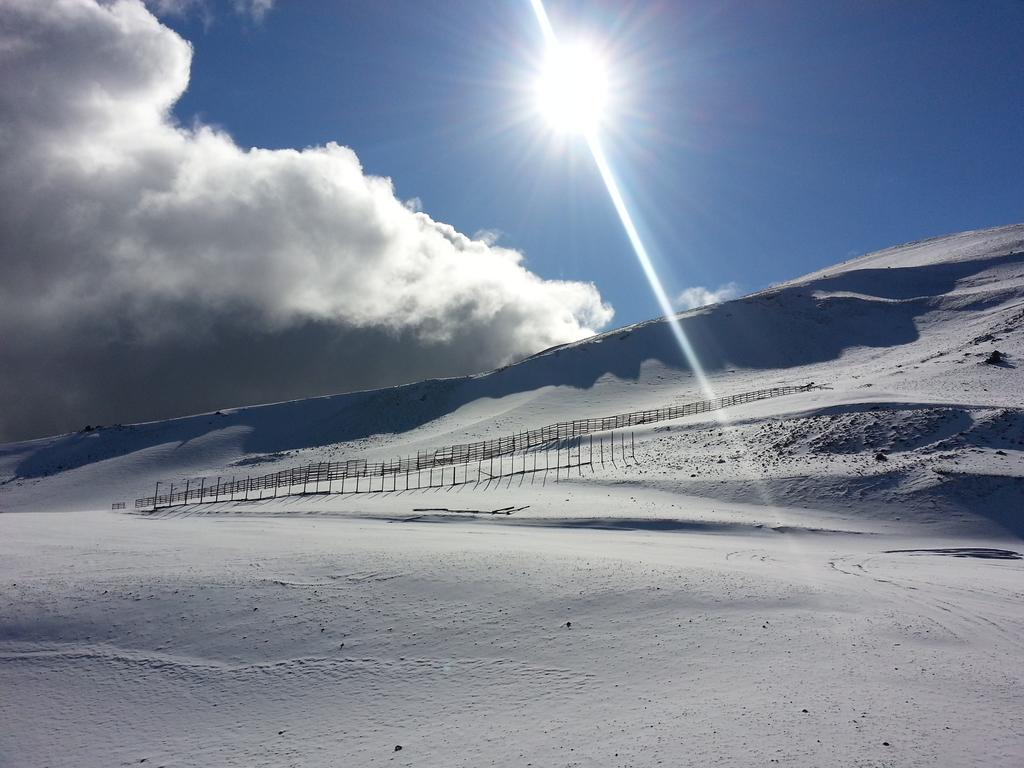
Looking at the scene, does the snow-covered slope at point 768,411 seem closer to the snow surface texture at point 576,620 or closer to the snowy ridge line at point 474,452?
the snow surface texture at point 576,620

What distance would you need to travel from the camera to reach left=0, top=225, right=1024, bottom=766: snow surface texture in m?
8.77

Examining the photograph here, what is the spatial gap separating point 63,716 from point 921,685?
520 inches

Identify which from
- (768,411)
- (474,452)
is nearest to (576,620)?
(768,411)

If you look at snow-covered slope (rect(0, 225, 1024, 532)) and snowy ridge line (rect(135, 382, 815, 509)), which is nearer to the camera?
snow-covered slope (rect(0, 225, 1024, 532))

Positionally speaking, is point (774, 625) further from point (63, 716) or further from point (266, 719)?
point (63, 716)

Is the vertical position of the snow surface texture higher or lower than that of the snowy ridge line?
lower

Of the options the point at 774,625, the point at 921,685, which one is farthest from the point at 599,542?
the point at 921,685

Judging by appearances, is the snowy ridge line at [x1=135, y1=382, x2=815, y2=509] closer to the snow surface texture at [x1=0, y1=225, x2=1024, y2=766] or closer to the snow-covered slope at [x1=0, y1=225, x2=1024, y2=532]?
the snow-covered slope at [x1=0, y1=225, x2=1024, y2=532]

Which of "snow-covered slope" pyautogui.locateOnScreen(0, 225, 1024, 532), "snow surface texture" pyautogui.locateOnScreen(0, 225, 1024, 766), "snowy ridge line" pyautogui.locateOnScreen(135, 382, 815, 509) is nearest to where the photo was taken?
"snow surface texture" pyautogui.locateOnScreen(0, 225, 1024, 766)

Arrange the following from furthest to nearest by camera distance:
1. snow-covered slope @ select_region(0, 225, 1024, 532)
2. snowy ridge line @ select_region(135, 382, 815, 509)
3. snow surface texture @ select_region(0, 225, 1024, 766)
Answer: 1. snowy ridge line @ select_region(135, 382, 815, 509)
2. snow-covered slope @ select_region(0, 225, 1024, 532)
3. snow surface texture @ select_region(0, 225, 1024, 766)

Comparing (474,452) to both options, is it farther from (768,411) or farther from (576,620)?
(576,620)

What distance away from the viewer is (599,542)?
2125 centimetres

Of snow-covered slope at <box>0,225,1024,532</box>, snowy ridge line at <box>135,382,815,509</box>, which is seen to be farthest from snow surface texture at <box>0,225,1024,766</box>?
snowy ridge line at <box>135,382,815,509</box>

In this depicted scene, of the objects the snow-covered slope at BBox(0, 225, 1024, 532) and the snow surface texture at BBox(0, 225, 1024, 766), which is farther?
the snow-covered slope at BBox(0, 225, 1024, 532)
